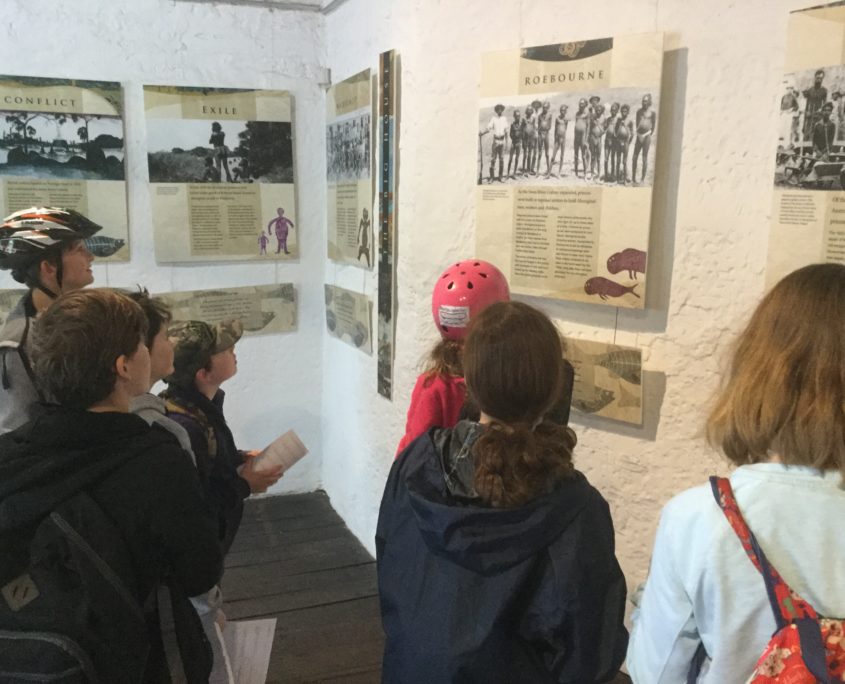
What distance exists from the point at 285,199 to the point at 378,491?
151 cm

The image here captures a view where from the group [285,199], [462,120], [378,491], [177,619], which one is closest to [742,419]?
[177,619]

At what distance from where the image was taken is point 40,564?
122 centimetres

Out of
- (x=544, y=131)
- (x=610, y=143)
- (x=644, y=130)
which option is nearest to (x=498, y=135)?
(x=544, y=131)

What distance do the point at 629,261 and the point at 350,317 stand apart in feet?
5.45

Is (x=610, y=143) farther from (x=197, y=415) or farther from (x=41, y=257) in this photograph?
(x=41, y=257)

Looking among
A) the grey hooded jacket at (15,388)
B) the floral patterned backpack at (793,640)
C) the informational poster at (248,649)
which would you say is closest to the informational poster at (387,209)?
the informational poster at (248,649)

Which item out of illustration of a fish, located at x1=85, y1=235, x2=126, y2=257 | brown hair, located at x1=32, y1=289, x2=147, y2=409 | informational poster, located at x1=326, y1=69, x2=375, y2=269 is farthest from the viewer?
illustration of a fish, located at x1=85, y1=235, x2=126, y2=257

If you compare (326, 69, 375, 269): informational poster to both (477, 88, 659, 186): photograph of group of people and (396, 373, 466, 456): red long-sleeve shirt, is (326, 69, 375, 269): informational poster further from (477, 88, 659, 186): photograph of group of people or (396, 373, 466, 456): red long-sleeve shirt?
(396, 373, 466, 456): red long-sleeve shirt

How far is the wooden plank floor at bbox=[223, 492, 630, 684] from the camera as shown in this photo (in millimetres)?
2506

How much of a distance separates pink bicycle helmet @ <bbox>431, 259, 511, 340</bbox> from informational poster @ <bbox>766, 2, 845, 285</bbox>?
64 centimetres

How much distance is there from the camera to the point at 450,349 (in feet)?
5.69

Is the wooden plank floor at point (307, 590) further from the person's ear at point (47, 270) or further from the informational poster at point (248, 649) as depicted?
the person's ear at point (47, 270)

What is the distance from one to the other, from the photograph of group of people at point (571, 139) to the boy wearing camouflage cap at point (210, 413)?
98 cm

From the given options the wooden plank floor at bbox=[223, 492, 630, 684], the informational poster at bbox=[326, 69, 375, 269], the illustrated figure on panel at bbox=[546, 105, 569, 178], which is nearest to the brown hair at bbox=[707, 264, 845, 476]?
the illustrated figure on panel at bbox=[546, 105, 569, 178]
